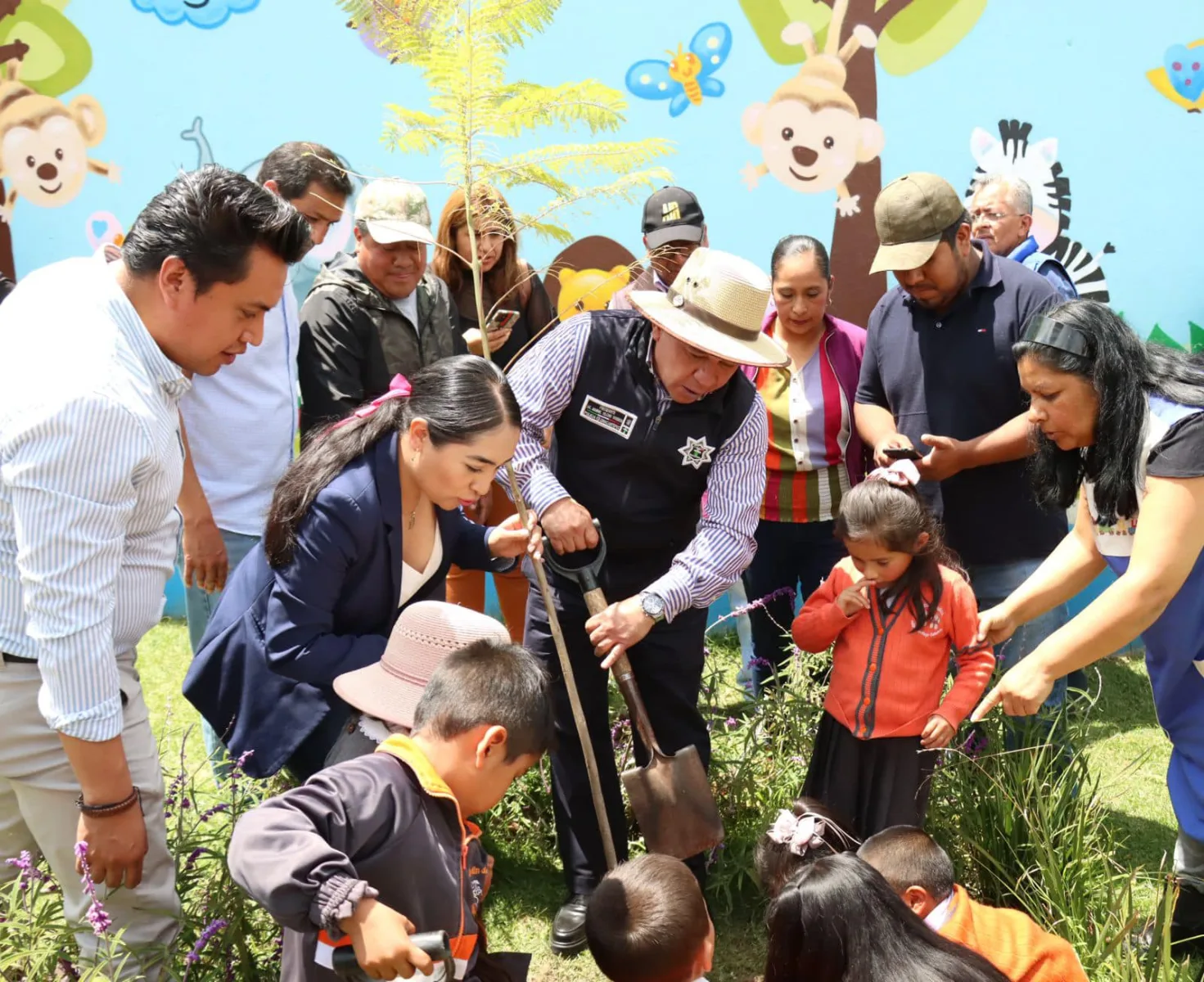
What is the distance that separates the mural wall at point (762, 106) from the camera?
5598 mm

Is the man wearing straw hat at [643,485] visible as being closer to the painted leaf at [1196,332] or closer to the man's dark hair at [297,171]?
the man's dark hair at [297,171]

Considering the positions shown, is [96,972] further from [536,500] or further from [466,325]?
[466,325]

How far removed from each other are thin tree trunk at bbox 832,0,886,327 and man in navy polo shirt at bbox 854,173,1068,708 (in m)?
1.70

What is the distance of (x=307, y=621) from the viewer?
2562 mm

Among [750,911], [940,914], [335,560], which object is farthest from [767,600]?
[335,560]

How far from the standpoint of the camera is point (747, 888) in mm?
3539

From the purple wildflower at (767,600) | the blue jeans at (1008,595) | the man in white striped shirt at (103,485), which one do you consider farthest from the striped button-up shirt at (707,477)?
the blue jeans at (1008,595)

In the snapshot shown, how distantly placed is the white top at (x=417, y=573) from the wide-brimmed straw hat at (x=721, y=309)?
2.79 feet

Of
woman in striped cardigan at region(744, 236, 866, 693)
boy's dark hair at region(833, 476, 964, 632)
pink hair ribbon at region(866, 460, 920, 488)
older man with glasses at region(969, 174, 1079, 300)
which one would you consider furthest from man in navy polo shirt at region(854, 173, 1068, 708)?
older man with glasses at region(969, 174, 1079, 300)

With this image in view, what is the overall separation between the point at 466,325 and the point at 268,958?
2806mm

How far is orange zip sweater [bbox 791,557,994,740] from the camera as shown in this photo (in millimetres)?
3223

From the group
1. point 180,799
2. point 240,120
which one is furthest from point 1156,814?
point 240,120

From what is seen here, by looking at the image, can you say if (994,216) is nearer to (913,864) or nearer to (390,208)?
(390,208)

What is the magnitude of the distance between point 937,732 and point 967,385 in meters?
1.37
